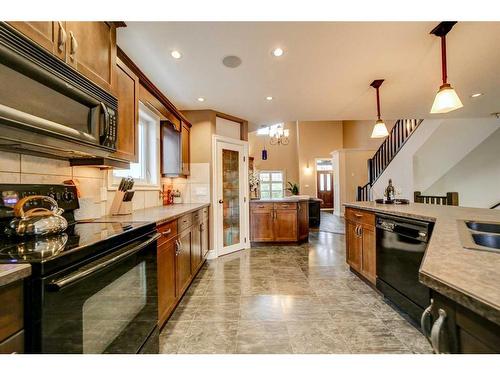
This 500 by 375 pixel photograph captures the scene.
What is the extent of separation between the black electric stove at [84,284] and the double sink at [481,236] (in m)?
1.51

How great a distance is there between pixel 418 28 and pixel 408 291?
214cm

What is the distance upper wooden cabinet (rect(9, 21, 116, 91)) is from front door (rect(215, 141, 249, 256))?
244 centimetres

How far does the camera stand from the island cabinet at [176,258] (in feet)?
6.01

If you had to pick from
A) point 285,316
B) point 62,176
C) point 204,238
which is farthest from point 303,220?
point 62,176

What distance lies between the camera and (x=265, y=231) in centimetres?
465

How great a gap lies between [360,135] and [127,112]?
384 inches

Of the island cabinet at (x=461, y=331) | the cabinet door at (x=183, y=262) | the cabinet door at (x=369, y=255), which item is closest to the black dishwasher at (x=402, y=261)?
the cabinet door at (x=369, y=255)

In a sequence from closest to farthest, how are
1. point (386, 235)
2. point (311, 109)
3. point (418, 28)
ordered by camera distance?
point (418, 28)
point (386, 235)
point (311, 109)

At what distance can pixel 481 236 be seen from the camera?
1272mm

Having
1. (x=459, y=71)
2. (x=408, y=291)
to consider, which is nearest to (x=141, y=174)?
(x=408, y=291)

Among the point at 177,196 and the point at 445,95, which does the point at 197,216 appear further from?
the point at 445,95

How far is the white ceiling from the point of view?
6.37 feet

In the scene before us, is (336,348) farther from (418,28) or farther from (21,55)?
(418,28)

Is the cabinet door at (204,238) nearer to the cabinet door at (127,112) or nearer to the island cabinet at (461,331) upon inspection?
the cabinet door at (127,112)
